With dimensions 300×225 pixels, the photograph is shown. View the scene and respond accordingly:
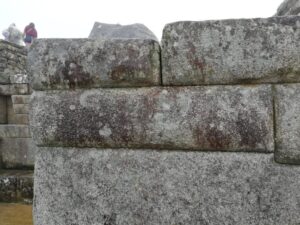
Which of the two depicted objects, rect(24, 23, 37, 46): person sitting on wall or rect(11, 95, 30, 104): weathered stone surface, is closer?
rect(11, 95, 30, 104): weathered stone surface

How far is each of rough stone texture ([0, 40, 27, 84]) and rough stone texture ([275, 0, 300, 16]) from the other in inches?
328

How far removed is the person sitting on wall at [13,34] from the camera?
653 inches

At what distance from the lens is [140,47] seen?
236 cm

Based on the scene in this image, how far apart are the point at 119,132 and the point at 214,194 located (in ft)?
2.17

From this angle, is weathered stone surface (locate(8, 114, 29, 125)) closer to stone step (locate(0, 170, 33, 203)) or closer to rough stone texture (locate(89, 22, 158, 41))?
stone step (locate(0, 170, 33, 203))

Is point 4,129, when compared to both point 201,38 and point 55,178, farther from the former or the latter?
point 201,38

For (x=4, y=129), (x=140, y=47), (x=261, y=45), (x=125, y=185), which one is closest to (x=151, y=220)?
(x=125, y=185)

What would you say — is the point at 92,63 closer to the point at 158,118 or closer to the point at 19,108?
the point at 158,118

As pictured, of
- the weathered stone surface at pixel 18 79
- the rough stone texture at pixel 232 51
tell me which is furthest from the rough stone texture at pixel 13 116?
the rough stone texture at pixel 232 51

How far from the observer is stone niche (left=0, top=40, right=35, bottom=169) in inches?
357

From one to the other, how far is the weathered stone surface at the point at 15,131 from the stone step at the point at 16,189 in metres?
1.65

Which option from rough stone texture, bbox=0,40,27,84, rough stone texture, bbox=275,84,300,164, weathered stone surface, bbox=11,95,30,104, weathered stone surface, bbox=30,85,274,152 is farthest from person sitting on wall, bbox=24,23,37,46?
rough stone texture, bbox=275,84,300,164

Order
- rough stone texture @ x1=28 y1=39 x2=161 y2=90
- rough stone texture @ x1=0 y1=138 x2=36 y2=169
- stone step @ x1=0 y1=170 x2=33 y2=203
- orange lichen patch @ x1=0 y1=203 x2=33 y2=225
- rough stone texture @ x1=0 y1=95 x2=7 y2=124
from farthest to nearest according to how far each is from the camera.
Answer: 1. rough stone texture @ x1=0 y1=95 x2=7 y2=124
2. rough stone texture @ x1=0 y1=138 x2=36 y2=169
3. stone step @ x1=0 y1=170 x2=33 y2=203
4. orange lichen patch @ x1=0 y1=203 x2=33 y2=225
5. rough stone texture @ x1=28 y1=39 x2=161 y2=90

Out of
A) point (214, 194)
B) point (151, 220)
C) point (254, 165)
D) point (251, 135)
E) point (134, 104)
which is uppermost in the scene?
point (134, 104)
